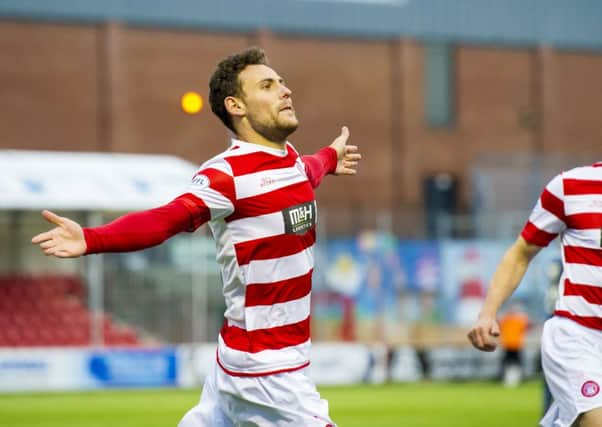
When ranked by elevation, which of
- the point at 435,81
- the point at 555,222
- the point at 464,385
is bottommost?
the point at 464,385

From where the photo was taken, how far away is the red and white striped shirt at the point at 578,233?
6832 mm

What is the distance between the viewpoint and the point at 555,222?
699cm

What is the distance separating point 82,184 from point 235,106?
73.8 ft

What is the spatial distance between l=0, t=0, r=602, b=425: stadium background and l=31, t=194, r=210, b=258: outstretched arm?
22.2m

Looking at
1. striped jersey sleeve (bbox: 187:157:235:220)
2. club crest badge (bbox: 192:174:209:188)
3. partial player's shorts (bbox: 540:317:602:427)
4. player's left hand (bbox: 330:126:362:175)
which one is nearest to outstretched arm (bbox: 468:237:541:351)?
partial player's shorts (bbox: 540:317:602:427)

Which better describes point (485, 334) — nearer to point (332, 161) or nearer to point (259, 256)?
point (332, 161)

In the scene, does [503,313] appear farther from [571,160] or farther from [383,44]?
[383,44]

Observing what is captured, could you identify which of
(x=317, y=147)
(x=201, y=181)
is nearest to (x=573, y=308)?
(x=201, y=181)

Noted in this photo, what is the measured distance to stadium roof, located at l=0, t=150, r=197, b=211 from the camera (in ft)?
91.3

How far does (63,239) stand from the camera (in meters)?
5.20

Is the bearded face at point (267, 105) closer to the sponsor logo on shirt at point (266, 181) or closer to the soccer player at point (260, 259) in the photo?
the soccer player at point (260, 259)

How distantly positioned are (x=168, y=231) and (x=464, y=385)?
24083 millimetres

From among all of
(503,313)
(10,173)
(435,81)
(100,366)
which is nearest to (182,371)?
(100,366)

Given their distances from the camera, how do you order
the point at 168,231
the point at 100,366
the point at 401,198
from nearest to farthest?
the point at 168,231, the point at 100,366, the point at 401,198
